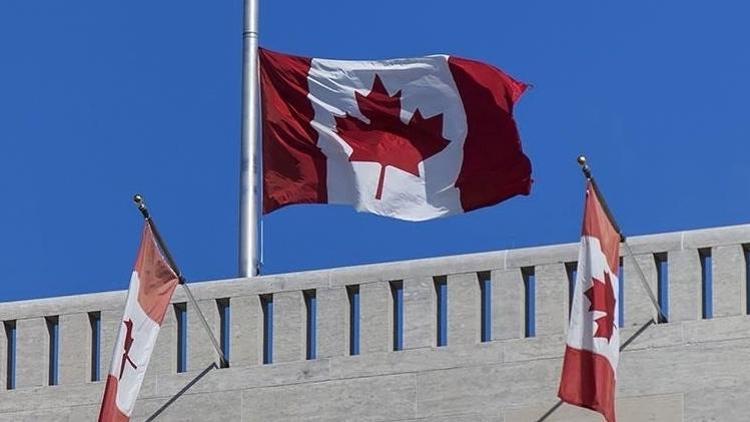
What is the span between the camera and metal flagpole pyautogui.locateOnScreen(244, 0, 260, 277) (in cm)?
3238

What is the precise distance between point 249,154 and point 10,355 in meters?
2.82

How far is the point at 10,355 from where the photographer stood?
105ft

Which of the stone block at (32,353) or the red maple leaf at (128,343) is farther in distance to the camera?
the stone block at (32,353)

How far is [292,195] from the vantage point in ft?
109

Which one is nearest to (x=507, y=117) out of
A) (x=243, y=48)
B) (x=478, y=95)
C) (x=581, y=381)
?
(x=478, y=95)

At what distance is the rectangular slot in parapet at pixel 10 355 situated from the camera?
1256 inches

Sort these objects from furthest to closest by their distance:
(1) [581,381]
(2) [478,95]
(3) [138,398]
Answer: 1. (2) [478,95]
2. (3) [138,398]
3. (1) [581,381]

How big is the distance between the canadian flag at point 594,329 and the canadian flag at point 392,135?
3.02 m

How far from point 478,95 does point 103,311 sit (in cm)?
406

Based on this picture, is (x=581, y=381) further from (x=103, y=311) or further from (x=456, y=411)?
(x=103, y=311)

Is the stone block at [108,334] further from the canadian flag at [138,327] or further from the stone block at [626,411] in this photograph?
the stone block at [626,411]

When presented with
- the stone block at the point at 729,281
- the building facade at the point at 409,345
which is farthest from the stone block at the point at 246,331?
the stone block at the point at 729,281

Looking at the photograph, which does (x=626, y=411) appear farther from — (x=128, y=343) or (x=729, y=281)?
(x=128, y=343)

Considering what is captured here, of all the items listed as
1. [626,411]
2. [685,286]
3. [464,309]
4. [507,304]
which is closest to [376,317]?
[464,309]
